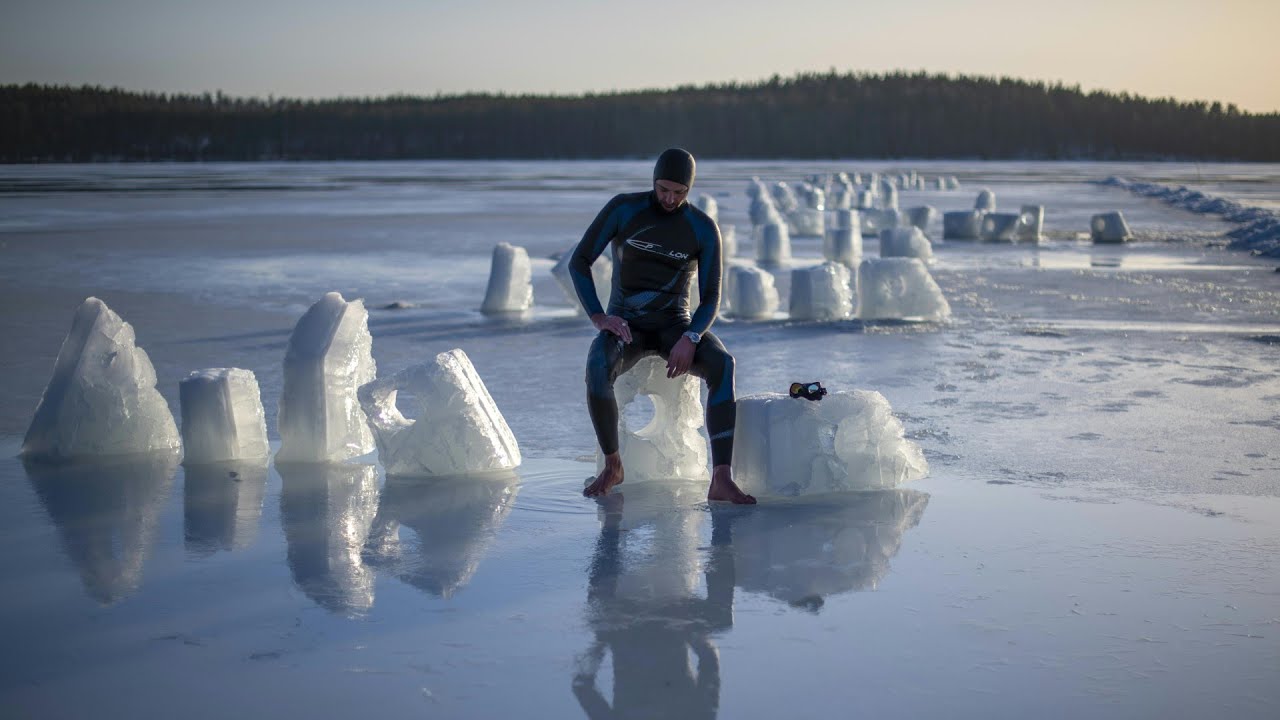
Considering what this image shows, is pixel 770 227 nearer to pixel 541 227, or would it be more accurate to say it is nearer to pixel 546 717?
pixel 541 227

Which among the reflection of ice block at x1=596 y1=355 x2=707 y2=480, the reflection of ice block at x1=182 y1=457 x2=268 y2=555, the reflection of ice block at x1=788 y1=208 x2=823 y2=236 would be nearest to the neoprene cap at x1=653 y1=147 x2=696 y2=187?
the reflection of ice block at x1=596 y1=355 x2=707 y2=480

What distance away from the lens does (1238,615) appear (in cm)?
374

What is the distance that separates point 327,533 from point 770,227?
13.1 metres

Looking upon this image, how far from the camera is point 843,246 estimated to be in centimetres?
1691

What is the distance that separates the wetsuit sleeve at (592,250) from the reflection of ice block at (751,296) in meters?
5.56

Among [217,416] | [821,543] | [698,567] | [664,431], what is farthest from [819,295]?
[698,567]

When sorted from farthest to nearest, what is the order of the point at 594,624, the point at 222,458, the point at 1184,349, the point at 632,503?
the point at 1184,349, the point at 222,458, the point at 632,503, the point at 594,624

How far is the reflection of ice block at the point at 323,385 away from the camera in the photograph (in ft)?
18.6

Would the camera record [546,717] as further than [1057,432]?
No

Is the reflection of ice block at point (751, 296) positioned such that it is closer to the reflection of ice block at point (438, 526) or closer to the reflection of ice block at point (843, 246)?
the reflection of ice block at point (438, 526)

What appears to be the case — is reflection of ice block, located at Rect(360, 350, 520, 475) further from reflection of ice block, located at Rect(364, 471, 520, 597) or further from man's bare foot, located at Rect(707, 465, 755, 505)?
man's bare foot, located at Rect(707, 465, 755, 505)

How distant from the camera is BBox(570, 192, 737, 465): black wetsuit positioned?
5.09 metres

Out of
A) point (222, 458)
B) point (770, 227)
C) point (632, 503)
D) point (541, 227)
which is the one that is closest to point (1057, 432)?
point (632, 503)

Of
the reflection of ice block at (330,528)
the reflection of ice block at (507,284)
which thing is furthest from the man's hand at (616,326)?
the reflection of ice block at (507,284)
